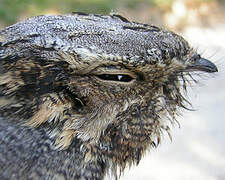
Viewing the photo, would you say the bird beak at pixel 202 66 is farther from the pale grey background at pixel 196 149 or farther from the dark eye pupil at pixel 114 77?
the pale grey background at pixel 196 149

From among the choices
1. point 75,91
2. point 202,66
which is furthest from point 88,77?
point 202,66

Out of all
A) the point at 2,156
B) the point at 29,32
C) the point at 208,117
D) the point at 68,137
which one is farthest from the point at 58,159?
the point at 208,117

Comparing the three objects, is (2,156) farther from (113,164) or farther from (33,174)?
(113,164)

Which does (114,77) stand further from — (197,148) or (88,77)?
(197,148)

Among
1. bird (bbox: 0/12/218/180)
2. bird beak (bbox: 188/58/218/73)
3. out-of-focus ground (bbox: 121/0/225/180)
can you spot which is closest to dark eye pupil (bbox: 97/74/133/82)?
bird (bbox: 0/12/218/180)

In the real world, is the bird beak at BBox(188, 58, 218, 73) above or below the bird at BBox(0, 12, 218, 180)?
above

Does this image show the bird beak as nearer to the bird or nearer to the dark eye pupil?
the bird

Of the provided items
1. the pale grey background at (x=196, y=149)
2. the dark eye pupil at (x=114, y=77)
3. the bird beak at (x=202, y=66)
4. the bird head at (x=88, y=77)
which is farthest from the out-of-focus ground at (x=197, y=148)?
the dark eye pupil at (x=114, y=77)
